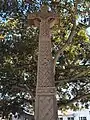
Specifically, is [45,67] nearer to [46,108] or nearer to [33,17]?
[46,108]

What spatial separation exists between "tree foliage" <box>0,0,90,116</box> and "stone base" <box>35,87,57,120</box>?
19.8ft

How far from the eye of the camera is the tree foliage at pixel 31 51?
13594 millimetres

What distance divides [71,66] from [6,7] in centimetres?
419

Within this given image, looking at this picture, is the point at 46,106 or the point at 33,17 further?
the point at 33,17

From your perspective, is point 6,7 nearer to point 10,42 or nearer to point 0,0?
point 0,0

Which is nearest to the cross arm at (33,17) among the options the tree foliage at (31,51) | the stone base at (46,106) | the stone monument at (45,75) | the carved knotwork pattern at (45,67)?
the stone monument at (45,75)

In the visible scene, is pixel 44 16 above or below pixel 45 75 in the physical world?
above

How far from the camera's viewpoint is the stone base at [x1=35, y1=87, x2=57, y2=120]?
7.04 meters

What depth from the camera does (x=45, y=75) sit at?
742 centimetres

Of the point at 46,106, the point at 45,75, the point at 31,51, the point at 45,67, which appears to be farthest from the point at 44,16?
the point at 31,51

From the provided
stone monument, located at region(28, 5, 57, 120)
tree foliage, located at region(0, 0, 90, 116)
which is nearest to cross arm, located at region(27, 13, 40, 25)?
stone monument, located at region(28, 5, 57, 120)

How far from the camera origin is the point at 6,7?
1359 centimetres

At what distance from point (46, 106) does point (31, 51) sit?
7493mm

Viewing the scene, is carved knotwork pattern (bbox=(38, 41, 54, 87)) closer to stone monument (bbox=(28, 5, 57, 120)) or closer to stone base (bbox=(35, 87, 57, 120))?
stone monument (bbox=(28, 5, 57, 120))
